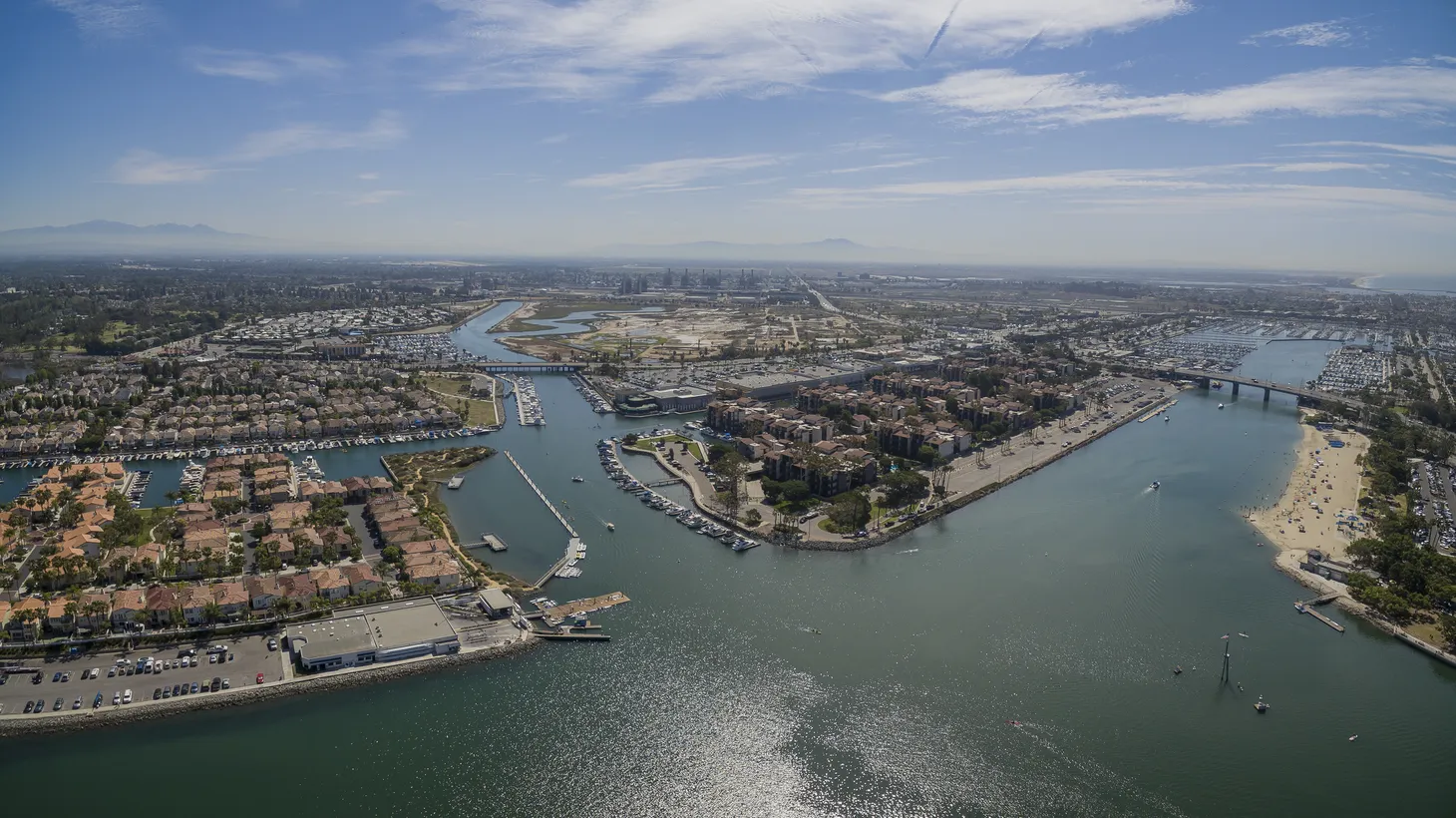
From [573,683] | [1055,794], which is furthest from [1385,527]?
[573,683]

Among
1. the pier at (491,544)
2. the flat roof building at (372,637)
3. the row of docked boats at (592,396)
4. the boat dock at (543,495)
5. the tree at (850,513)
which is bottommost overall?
the flat roof building at (372,637)

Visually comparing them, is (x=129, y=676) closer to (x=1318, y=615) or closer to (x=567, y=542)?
(x=567, y=542)

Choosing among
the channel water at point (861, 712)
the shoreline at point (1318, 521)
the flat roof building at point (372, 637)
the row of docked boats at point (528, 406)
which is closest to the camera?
the channel water at point (861, 712)

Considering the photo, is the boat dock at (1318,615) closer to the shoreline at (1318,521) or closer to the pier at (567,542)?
the shoreline at (1318,521)

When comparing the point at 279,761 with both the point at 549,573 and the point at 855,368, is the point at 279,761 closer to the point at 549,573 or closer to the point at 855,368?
the point at 549,573

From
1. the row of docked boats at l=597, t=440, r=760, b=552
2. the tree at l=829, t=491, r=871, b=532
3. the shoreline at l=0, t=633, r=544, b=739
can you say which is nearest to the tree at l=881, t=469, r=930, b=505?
the tree at l=829, t=491, r=871, b=532

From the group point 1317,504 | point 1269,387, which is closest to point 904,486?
point 1317,504

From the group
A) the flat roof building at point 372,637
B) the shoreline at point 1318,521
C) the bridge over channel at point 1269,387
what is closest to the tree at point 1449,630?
the shoreline at point 1318,521
